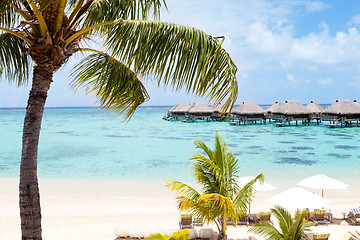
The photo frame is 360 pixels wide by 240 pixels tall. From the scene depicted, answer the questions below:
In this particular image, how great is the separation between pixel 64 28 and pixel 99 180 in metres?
14.7

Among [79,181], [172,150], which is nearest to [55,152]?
[172,150]

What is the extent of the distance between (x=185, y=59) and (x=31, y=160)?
1.93 m

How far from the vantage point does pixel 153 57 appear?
10.9ft

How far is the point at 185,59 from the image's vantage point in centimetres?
321

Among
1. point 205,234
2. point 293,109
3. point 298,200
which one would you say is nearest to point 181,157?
point 298,200

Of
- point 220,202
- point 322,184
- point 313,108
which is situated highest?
point 313,108

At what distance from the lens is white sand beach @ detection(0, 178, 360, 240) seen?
8.52 metres

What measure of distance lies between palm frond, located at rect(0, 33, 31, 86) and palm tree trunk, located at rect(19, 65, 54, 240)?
104cm

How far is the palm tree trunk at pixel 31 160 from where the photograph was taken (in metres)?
3.45

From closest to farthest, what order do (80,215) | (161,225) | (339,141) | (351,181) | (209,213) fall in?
1. (209,213)
2. (161,225)
3. (80,215)
4. (351,181)
5. (339,141)

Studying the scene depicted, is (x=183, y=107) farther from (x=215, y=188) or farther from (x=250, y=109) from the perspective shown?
(x=215, y=188)

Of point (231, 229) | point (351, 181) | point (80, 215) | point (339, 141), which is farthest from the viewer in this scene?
point (339, 141)

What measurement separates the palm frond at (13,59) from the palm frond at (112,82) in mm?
700

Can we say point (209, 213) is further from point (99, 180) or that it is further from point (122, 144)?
point (122, 144)
